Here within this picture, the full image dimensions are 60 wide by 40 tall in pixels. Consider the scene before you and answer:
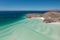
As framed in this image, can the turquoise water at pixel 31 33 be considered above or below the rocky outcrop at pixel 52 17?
above

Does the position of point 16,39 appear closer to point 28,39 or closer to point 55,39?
point 28,39

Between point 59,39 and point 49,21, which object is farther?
point 49,21

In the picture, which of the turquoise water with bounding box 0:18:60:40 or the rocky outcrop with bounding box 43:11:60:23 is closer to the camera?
the turquoise water with bounding box 0:18:60:40

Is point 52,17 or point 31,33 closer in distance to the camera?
point 31,33

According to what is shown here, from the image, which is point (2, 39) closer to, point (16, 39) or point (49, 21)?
point (16, 39)

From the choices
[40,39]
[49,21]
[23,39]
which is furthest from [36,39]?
[49,21]

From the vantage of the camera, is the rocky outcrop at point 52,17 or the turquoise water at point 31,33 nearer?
the turquoise water at point 31,33

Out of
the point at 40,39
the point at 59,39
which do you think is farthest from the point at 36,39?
the point at 59,39

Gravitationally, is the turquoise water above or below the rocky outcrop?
above

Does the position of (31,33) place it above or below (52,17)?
above
